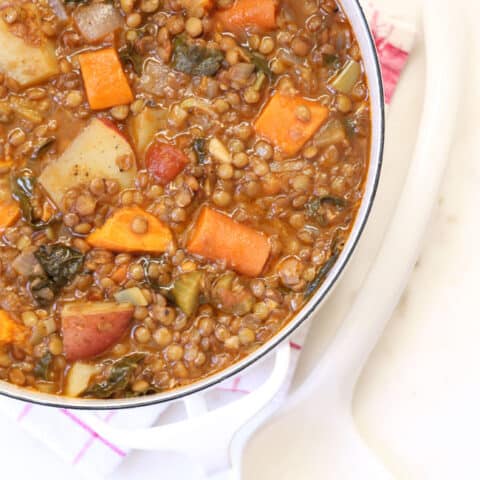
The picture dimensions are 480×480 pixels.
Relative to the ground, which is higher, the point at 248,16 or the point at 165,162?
the point at 248,16

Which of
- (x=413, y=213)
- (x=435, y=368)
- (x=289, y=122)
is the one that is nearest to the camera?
(x=289, y=122)

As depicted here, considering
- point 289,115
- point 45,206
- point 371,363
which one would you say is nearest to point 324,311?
point 371,363

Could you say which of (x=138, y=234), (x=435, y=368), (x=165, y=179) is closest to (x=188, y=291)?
(x=138, y=234)

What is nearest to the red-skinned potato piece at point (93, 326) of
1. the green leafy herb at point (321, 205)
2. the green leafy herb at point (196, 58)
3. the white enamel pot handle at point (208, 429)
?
the white enamel pot handle at point (208, 429)

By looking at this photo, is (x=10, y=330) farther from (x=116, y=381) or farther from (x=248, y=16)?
(x=248, y=16)

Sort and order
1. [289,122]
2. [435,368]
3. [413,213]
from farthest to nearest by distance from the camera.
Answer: [435,368], [413,213], [289,122]

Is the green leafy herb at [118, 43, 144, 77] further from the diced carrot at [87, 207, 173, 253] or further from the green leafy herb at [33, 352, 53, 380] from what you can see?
the green leafy herb at [33, 352, 53, 380]

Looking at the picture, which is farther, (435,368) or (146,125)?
(435,368)
